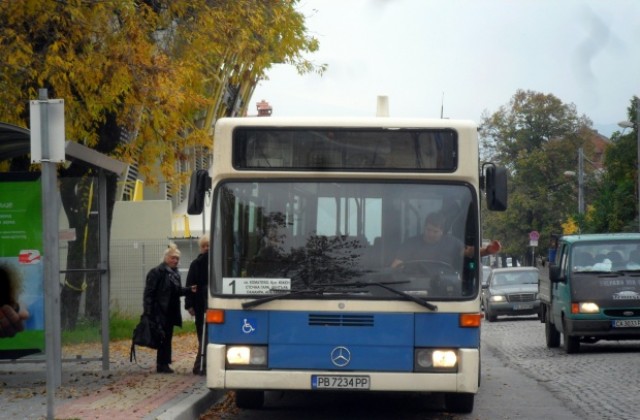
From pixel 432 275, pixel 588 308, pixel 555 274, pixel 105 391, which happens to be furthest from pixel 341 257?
pixel 555 274

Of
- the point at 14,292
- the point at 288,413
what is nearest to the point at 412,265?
the point at 288,413

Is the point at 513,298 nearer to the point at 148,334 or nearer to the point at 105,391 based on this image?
the point at 148,334

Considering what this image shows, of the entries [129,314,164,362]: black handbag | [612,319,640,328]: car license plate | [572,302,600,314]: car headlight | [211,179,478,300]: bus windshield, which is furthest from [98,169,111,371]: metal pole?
[612,319,640,328]: car license plate

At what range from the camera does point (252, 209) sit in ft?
37.6

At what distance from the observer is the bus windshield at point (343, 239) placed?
11227 mm

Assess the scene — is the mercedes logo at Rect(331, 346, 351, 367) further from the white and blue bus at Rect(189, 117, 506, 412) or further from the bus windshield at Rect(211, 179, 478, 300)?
the bus windshield at Rect(211, 179, 478, 300)

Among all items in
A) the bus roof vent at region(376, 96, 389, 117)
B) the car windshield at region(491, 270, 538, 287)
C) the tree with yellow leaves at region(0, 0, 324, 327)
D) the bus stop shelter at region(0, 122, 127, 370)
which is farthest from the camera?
the car windshield at region(491, 270, 538, 287)

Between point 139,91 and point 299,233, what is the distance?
28.3ft

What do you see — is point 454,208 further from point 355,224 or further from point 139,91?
point 139,91

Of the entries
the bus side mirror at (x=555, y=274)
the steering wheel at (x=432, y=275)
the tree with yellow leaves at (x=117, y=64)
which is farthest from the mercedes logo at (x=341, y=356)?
the bus side mirror at (x=555, y=274)

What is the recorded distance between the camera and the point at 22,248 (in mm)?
14594

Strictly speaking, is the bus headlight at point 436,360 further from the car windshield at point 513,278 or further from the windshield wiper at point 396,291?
the car windshield at point 513,278

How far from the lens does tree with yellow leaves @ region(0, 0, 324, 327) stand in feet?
56.7

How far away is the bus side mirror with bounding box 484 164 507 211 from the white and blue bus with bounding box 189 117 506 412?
0.03 metres
